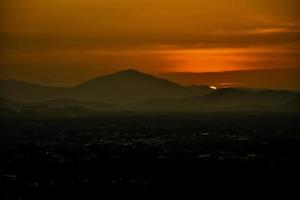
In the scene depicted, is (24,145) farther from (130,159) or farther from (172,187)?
(172,187)

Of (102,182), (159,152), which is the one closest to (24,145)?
(159,152)

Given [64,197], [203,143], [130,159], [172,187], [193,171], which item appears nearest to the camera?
[64,197]

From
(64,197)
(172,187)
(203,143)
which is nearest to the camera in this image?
(64,197)

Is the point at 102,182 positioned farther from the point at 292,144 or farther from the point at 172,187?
the point at 292,144

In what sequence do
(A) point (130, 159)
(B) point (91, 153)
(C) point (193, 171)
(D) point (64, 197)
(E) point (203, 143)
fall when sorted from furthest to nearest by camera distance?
(E) point (203, 143), (B) point (91, 153), (A) point (130, 159), (C) point (193, 171), (D) point (64, 197)

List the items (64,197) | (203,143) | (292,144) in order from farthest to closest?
(203,143) < (292,144) < (64,197)

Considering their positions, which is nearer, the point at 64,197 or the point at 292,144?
the point at 64,197

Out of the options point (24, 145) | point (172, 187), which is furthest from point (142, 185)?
point (24, 145)

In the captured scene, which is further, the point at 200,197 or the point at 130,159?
the point at 130,159
